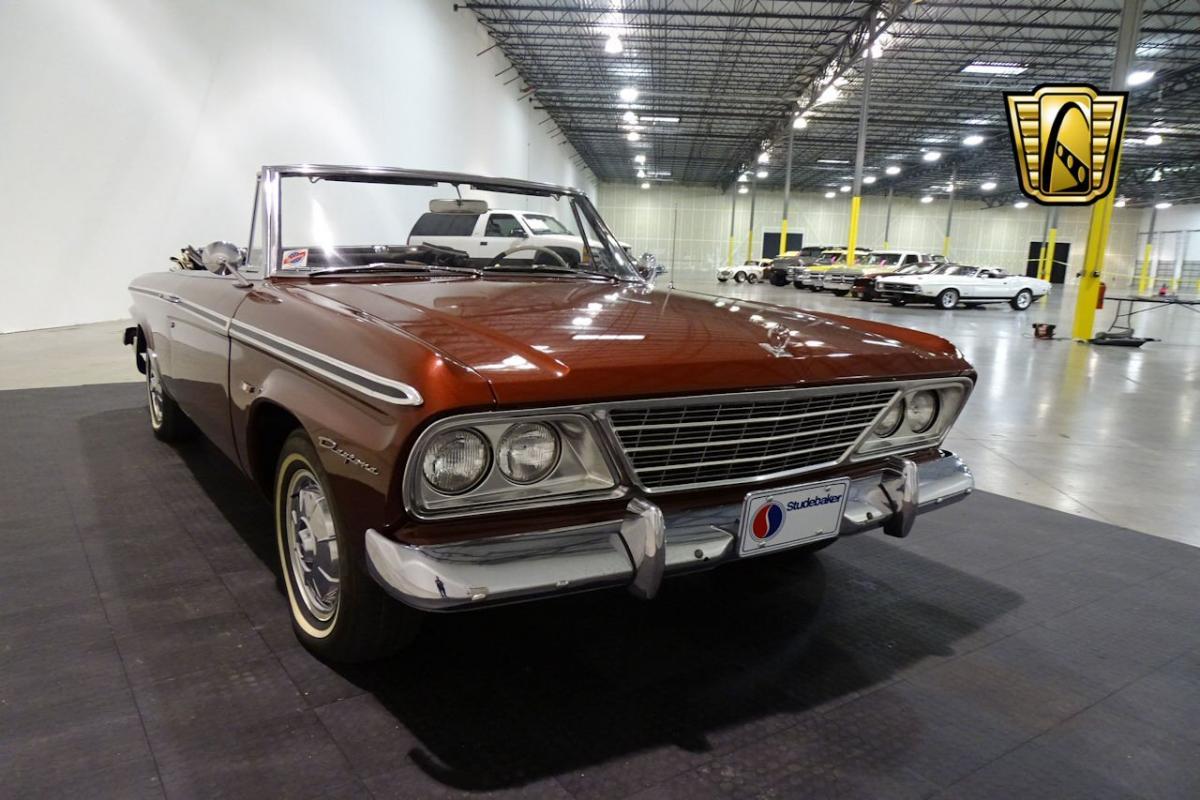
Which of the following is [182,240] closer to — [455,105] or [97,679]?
[97,679]

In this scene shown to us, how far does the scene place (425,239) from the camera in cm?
307

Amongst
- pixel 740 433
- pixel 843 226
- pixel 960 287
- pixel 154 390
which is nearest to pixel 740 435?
pixel 740 433

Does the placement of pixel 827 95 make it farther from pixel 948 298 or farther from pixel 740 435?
pixel 740 435

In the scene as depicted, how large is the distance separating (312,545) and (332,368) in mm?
607

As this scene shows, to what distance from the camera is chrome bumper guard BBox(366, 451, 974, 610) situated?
1.44 meters

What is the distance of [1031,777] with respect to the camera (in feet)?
5.44

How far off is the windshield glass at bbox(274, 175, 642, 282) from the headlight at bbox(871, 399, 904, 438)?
1.28 m

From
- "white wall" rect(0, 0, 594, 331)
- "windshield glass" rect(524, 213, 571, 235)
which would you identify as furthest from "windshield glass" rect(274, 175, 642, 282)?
"windshield glass" rect(524, 213, 571, 235)

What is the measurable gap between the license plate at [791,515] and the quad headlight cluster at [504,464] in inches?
14.2

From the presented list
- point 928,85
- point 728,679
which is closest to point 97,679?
point 728,679

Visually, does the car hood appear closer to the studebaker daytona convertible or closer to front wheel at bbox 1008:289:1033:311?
the studebaker daytona convertible

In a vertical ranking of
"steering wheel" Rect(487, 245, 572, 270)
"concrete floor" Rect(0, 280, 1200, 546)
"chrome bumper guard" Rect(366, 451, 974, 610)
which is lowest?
"concrete floor" Rect(0, 280, 1200, 546)

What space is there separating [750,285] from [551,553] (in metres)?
27.1

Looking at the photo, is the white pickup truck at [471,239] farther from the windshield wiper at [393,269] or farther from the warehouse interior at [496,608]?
the warehouse interior at [496,608]
